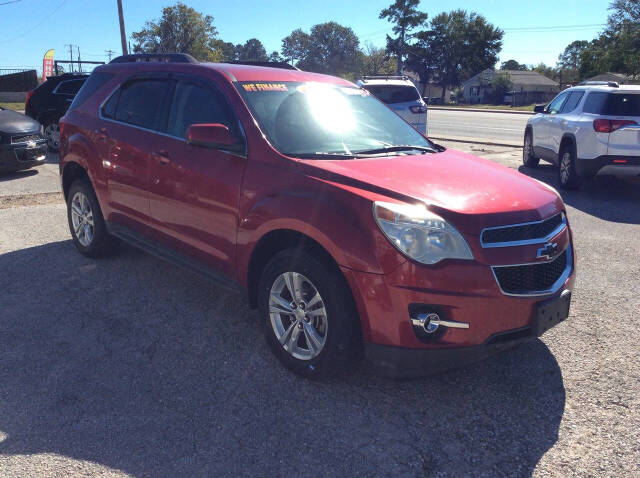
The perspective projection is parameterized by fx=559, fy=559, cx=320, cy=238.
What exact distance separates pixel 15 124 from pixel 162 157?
7.38 m

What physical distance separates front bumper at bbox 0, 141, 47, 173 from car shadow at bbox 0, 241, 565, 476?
6528mm

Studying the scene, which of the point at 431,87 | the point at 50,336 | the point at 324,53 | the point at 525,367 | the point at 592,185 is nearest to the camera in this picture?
the point at 525,367

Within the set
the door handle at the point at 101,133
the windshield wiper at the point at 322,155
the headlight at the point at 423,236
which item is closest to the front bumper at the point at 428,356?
the headlight at the point at 423,236

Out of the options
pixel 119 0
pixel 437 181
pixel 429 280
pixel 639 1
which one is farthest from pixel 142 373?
pixel 639 1

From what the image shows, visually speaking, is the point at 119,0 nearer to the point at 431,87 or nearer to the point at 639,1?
the point at 639,1

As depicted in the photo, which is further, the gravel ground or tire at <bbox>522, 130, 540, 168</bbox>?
tire at <bbox>522, 130, 540, 168</bbox>

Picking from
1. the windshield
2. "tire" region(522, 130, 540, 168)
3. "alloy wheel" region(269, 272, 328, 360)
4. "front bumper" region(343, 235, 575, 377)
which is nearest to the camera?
"front bumper" region(343, 235, 575, 377)

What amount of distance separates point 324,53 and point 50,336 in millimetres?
143841

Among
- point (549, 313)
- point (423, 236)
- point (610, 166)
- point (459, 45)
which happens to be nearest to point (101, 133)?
point (423, 236)

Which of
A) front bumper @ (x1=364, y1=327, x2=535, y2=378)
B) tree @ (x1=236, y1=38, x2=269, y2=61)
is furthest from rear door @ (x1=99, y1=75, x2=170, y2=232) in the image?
tree @ (x1=236, y1=38, x2=269, y2=61)

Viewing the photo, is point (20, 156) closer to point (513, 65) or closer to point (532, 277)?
point (532, 277)

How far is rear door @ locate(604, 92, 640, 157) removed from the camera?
337 inches

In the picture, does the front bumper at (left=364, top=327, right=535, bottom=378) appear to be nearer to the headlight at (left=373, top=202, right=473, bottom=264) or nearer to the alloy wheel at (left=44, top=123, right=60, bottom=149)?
the headlight at (left=373, top=202, right=473, bottom=264)

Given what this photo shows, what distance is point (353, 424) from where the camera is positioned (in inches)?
119
